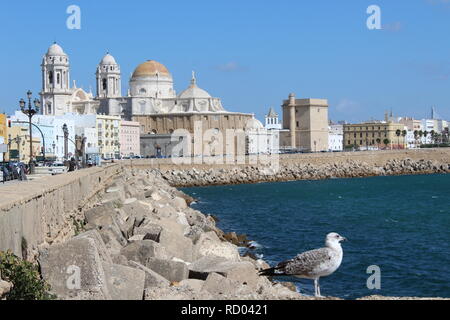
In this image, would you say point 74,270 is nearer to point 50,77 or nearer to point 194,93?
point 50,77

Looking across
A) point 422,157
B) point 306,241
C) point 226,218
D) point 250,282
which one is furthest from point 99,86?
point 250,282

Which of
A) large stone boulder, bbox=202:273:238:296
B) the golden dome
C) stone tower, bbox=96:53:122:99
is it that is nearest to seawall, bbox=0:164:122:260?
large stone boulder, bbox=202:273:238:296

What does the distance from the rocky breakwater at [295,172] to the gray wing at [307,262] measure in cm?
4610

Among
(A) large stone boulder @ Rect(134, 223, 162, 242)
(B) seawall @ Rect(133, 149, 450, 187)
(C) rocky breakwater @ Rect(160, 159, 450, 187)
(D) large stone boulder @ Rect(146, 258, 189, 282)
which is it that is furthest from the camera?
(B) seawall @ Rect(133, 149, 450, 187)

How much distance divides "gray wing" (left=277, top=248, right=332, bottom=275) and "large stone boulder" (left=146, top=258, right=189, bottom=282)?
3.84 feet

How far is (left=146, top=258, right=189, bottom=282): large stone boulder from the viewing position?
8.26 meters

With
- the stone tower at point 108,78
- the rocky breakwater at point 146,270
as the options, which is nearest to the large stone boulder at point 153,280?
the rocky breakwater at point 146,270

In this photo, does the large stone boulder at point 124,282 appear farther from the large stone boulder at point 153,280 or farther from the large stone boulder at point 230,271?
the large stone boulder at point 230,271

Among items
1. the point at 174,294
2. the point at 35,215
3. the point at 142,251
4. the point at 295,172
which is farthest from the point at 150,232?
the point at 295,172

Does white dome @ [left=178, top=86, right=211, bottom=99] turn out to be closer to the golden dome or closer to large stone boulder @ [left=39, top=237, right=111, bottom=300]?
the golden dome

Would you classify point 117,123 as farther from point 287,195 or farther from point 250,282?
point 250,282

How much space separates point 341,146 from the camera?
12169 cm

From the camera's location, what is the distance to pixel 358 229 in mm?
24500
